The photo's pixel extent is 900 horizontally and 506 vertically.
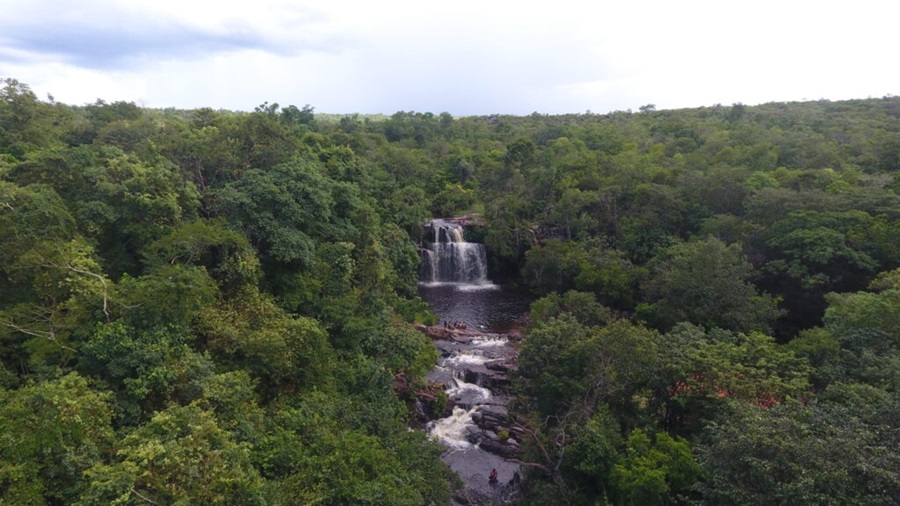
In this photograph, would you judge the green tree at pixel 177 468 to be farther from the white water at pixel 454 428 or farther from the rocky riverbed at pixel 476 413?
the white water at pixel 454 428

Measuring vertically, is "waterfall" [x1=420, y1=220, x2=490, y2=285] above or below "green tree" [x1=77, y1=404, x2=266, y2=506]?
below

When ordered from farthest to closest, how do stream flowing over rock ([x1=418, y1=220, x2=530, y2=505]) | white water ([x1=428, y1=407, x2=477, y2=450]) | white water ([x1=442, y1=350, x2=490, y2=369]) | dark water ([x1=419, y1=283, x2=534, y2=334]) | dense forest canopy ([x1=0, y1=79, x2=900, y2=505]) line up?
dark water ([x1=419, y1=283, x2=534, y2=334])
white water ([x1=442, y1=350, x2=490, y2=369])
white water ([x1=428, y1=407, x2=477, y2=450])
stream flowing over rock ([x1=418, y1=220, x2=530, y2=505])
dense forest canopy ([x1=0, y1=79, x2=900, y2=505])

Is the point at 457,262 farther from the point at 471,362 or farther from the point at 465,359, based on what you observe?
the point at 471,362

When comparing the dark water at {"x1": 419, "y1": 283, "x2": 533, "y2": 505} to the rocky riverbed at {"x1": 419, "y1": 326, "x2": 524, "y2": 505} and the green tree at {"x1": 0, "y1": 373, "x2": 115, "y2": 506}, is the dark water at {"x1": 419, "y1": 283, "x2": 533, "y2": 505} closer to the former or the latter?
the rocky riverbed at {"x1": 419, "y1": 326, "x2": 524, "y2": 505}

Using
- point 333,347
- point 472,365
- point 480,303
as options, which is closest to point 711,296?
point 472,365

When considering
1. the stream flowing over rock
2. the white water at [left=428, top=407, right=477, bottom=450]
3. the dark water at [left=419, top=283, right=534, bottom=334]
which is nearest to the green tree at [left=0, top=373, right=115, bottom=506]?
the stream flowing over rock

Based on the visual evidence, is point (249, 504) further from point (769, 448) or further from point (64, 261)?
point (769, 448)
